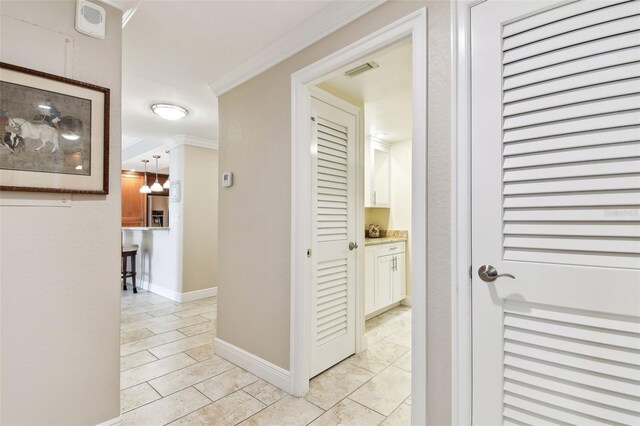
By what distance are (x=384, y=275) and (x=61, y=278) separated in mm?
3127

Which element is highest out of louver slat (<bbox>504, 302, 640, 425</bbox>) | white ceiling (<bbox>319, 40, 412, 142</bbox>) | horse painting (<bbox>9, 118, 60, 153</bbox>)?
white ceiling (<bbox>319, 40, 412, 142</bbox>)

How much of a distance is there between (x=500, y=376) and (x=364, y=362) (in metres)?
1.56

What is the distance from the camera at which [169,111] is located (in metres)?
3.35

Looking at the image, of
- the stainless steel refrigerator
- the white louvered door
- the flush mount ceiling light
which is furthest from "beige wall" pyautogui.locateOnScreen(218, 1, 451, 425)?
the stainless steel refrigerator

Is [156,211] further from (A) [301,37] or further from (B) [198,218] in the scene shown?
(A) [301,37]

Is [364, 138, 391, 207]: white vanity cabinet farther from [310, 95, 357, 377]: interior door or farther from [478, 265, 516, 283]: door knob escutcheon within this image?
[478, 265, 516, 283]: door knob escutcheon

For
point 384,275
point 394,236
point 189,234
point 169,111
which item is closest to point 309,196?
point 384,275

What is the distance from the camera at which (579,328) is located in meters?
1.09

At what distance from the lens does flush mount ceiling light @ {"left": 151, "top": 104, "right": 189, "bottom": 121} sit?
329cm

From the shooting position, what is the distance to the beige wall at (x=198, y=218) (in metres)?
4.52

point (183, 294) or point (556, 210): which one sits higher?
point (556, 210)

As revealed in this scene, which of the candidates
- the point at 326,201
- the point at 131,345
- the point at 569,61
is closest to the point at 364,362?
the point at 326,201

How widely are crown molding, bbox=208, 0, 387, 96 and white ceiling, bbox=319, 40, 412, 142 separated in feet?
0.88

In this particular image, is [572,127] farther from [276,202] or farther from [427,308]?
[276,202]
